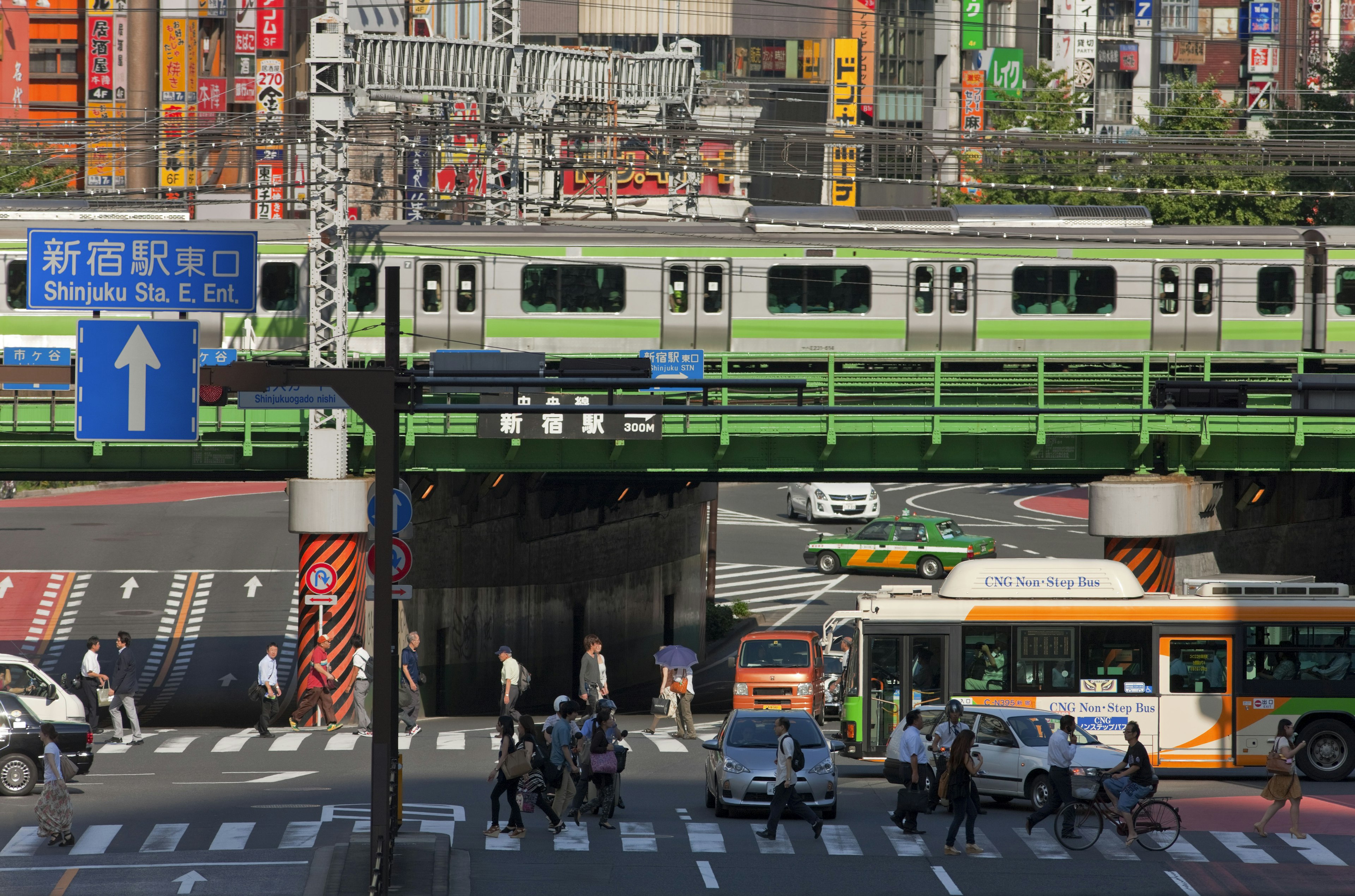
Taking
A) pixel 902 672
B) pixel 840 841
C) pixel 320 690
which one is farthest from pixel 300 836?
pixel 320 690

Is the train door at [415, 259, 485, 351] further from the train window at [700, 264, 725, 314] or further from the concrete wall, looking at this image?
the train window at [700, 264, 725, 314]

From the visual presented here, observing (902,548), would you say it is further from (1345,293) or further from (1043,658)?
(1043,658)

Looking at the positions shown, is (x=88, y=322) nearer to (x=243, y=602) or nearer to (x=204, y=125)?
(x=243, y=602)

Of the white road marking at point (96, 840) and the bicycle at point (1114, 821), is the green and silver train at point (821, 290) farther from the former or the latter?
the bicycle at point (1114, 821)

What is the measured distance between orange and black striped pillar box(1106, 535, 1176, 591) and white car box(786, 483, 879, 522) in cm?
2999

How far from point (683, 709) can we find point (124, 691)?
30.7 feet

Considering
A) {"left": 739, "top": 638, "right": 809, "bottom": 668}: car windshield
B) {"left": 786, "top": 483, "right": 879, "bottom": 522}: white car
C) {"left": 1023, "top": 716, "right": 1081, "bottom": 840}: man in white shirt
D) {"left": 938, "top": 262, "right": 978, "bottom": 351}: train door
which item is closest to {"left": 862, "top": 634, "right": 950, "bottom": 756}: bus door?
{"left": 739, "top": 638, "right": 809, "bottom": 668}: car windshield

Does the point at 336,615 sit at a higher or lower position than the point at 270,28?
lower

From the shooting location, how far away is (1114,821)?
19047 mm

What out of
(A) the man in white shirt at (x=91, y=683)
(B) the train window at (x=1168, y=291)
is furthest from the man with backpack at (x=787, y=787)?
(B) the train window at (x=1168, y=291)

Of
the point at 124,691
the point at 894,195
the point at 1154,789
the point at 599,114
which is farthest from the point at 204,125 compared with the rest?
the point at 894,195

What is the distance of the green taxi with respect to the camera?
49.6 m

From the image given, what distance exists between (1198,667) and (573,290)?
1459 cm

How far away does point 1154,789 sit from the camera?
1964 centimetres
